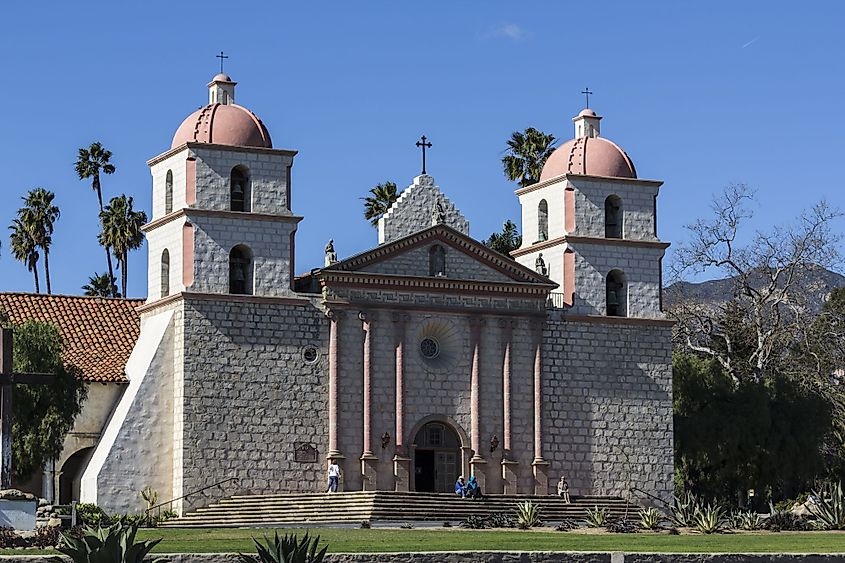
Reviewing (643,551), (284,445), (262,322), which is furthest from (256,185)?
(643,551)

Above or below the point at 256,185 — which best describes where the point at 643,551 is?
below

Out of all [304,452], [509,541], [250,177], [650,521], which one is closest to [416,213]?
[250,177]

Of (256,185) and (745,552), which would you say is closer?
(745,552)

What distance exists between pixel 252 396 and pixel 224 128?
735 cm

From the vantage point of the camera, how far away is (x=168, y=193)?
49.4 metres

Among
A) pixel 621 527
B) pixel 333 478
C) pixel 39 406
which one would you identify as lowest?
pixel 621 527

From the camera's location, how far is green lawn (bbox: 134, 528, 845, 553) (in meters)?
30.4

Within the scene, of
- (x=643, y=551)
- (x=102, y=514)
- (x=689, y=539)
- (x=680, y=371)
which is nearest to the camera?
(x=643, y=551)

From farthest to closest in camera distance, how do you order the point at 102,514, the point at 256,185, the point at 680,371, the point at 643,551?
1. the point at 680,371
2. the point at 256,185
3. the point at 102,514
4. the point at 643,551

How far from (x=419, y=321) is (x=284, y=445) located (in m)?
5.18

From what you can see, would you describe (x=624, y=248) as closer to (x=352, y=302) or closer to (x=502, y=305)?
(x=502, y=305)

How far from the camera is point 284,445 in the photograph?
156ft

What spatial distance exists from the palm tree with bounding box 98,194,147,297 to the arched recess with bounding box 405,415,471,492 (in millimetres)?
23134

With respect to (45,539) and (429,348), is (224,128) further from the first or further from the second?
(45,539)
